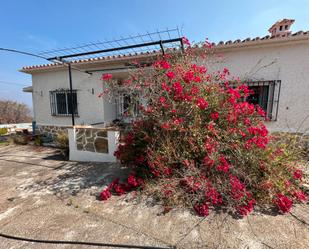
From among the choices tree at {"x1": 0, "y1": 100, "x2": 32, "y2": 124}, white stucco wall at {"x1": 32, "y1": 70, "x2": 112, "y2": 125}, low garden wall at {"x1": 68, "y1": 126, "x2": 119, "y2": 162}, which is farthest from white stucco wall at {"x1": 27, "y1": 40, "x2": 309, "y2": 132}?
tree at {"x1": 0, "y1": 100, "x2": 32, "y2": 124}

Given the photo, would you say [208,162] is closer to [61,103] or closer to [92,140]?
[92,140]

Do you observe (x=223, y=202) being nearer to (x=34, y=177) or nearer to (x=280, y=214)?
(x=280, y=214)

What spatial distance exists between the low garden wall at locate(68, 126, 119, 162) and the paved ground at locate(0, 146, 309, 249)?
152cm

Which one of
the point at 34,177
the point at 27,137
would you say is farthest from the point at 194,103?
the point at 27,137

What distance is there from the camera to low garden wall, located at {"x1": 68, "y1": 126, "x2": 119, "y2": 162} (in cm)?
560

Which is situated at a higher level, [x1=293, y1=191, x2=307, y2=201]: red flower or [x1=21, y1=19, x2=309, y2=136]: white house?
[x1=21, y1=19, x2=309, y2=136]: white house

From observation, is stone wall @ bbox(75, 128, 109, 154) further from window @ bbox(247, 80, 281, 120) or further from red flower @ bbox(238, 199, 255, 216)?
window @ bbox(247, 80, 281, 120)

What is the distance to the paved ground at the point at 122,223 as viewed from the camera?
2.41 metres

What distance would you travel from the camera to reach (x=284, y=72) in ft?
18.8

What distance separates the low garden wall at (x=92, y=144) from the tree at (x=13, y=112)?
18.9 m

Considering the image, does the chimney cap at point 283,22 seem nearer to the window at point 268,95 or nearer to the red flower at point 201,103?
the window at point 268,95

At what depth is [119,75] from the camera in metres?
8.15

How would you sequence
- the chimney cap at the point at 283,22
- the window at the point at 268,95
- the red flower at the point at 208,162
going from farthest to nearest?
the chimney cap at the point at 283,22
the window at the point at 268,95
the red flower at the point at 208,162

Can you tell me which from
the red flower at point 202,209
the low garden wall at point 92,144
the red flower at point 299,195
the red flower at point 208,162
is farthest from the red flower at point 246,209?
the low garden wall at point 92,144
